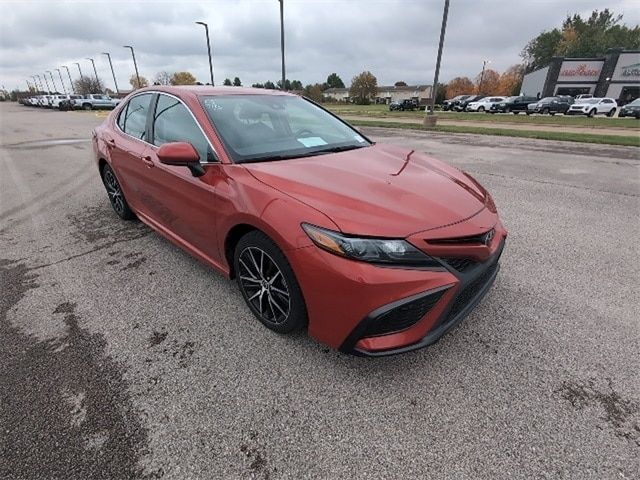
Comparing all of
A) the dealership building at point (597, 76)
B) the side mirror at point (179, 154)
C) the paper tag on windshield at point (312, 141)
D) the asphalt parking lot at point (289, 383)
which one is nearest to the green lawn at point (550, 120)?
the asphalt parking lot at point (289, 383)

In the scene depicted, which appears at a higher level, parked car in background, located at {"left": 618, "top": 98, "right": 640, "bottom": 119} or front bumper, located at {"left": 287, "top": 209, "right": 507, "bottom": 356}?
front bumper, located at {"left": 287, "top": 209, "right": 507, "bottom": 356}

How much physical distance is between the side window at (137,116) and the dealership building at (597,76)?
Result: 62.2 m

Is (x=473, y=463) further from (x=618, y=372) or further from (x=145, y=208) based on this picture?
(x=145, y=208)

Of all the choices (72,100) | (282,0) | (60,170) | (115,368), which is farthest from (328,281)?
(72,100)

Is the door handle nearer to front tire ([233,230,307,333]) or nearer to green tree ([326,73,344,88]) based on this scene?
front tire ([233,230,307,333])

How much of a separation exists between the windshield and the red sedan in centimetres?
1

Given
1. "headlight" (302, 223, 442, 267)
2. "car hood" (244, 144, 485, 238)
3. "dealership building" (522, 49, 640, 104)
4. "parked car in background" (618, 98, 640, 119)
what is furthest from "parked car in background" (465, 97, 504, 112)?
"headlight" (302, 223, 442, 267)

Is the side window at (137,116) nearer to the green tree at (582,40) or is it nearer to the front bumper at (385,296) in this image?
the front bumper at (385,296)

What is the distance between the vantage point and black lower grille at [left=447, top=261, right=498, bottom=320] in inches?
79.1

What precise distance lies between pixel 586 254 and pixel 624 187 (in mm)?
3788

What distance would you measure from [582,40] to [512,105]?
49.6m

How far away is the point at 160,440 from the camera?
1.79 m

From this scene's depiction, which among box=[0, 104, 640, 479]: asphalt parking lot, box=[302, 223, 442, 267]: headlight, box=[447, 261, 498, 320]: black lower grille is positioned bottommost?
box=[0, 104, 640, 479]: asphalt parking lot

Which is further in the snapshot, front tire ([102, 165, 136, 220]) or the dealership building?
the dealership building
